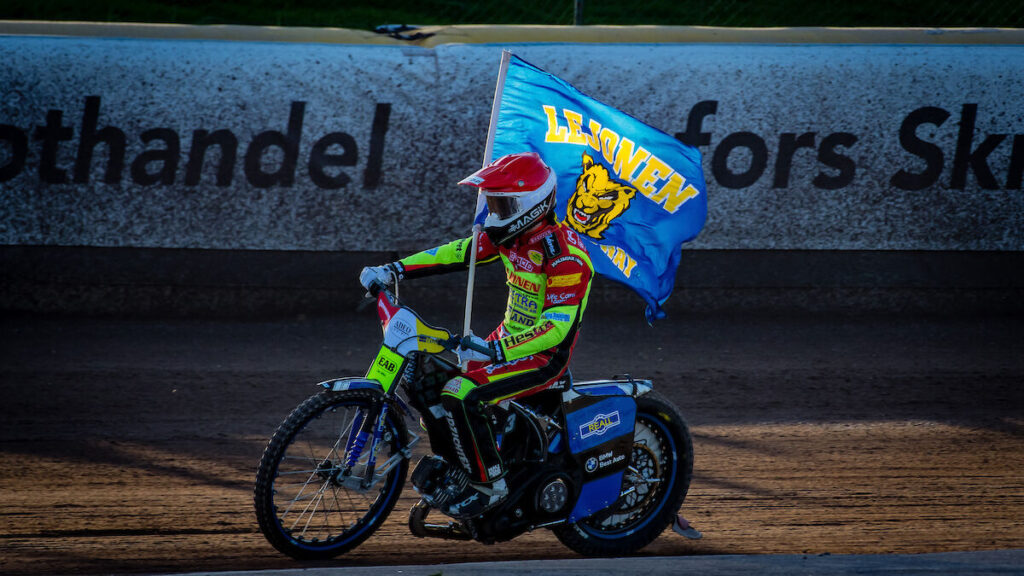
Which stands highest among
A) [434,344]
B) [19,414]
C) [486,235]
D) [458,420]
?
[486,235]

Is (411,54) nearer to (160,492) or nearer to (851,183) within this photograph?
(851,183)

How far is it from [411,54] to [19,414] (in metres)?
4.52

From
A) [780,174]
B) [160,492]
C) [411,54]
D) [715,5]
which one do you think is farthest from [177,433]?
[715,5]

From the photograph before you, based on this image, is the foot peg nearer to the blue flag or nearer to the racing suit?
the racing suit

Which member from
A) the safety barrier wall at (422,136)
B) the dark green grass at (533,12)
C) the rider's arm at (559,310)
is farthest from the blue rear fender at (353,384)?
the dark green grass at (533,12)

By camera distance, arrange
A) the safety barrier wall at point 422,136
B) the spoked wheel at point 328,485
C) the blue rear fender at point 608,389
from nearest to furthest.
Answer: the spoked wheel at point 328,485
the blue rear fender at point 608,389
the safety barrier wall at point 422,136

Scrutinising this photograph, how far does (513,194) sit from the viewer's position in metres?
4.78

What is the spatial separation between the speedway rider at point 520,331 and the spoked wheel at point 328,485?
13.0 inches

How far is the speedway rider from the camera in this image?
15.7ft

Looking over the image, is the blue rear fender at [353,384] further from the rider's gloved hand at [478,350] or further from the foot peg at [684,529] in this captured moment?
the foot peg at [684,529]

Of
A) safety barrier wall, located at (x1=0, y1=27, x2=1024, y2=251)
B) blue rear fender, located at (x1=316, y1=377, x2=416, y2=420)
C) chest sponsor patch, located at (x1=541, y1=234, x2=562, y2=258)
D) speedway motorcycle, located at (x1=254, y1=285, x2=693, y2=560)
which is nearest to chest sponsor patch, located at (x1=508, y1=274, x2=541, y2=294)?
chest sponsor patch, located at (x1=541, y1=234, x2=562, y2=258)

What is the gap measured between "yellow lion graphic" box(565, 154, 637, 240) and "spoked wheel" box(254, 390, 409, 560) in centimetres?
161

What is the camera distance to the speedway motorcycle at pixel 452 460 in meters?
4.74

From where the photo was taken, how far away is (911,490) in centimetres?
618
